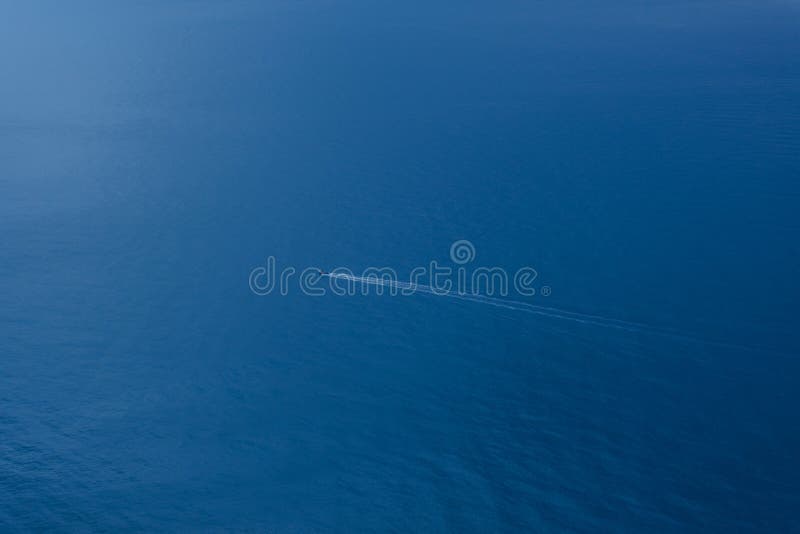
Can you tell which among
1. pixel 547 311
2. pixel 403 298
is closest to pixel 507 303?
pixel 547 311

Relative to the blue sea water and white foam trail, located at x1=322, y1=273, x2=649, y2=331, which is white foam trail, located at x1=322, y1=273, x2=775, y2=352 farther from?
the blue sea water

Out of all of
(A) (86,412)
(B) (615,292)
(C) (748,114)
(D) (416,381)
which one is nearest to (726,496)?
(B) (615,292)

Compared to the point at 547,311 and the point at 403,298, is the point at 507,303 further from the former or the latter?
the point at 403,298

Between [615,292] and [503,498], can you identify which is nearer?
[503,498]

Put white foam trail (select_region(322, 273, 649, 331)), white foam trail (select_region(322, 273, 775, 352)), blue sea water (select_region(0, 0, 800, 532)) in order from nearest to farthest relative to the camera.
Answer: blue sea water (select_region(0, 0, 800, 532)) < white foam trail (select_region(322, 273, 775, 352)) < white foam trail (select_region(322, 273, 649, 331))

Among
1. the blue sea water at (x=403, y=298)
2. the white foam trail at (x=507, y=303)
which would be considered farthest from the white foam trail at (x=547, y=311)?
the blue sea water at (x=403, y=298)

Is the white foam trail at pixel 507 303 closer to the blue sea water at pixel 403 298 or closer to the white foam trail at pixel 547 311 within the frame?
the white foam trail at pixel 547 311

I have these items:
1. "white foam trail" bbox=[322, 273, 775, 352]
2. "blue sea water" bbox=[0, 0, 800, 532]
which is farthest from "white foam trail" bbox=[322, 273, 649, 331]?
"blue sea water" bbox=[0, 0, 800, 532]

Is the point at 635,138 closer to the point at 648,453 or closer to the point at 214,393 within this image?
the point at 648,453
